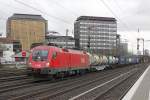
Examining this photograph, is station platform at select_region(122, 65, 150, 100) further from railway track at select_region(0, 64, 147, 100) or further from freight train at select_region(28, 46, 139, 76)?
freight train at select_region(28, 46, 139, 76)

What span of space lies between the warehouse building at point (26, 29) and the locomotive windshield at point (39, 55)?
94.7 meters

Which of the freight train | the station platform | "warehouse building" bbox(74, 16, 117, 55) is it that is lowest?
the station platform

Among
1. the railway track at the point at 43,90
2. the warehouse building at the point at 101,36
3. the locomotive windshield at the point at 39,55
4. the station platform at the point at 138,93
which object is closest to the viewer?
the railway track at the point at 43,90

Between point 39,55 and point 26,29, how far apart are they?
10798 cm

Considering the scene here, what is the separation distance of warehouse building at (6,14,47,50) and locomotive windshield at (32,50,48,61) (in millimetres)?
94699

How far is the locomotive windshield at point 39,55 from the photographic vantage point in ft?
98.2

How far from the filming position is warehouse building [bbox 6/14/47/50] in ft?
430

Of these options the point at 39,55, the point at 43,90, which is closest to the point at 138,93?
the point at 43,90

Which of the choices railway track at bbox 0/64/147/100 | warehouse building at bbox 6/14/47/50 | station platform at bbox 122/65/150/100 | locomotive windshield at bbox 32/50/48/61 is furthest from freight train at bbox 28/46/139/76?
warehouse building at bbox 6/14/47/50

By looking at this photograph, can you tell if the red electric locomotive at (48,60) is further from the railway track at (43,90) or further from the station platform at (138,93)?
the station platform at (138,93)

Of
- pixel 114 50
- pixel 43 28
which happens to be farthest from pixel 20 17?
pixel 114 50

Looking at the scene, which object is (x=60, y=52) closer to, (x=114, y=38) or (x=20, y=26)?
(x=114, y=38)

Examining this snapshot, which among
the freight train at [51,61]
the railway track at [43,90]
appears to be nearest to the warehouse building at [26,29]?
the freight train at [51,61]

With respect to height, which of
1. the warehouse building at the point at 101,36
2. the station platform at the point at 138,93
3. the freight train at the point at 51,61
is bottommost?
the station platform at the point at 138,93
